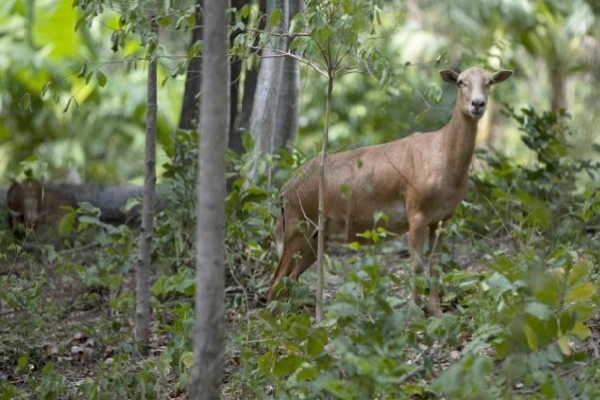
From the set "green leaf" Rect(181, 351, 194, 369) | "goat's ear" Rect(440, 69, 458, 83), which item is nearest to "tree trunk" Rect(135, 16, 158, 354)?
"green leaf" Rect(181, 351, 194, 369)

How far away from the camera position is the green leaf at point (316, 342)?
5.79 m

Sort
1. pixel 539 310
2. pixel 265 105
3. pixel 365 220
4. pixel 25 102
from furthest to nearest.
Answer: pixel 265 105, pixel 365 220, pixel 25 102, pixel 539 310

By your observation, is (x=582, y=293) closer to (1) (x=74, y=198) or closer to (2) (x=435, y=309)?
(2) (x=435, y=309)

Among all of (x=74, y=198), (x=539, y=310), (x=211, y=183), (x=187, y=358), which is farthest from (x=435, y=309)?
(x=74, y=198)

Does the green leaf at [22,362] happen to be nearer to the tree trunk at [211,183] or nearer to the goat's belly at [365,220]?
the tree trunk at [211,183]

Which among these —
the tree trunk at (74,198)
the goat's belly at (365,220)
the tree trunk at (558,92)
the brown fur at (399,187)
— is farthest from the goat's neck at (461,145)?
the tree trunk at (558,92)

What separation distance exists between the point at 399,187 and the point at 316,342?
9.67 ft

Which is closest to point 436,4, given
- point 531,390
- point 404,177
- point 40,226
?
point 40,226

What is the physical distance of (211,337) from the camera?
5.14 m

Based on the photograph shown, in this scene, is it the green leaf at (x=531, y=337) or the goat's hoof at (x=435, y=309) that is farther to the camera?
the goat's hoof at (x=435, y=309)

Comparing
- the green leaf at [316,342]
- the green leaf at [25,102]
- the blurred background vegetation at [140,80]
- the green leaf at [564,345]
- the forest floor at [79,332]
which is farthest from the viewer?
the blurred background vegetation at [140,80]

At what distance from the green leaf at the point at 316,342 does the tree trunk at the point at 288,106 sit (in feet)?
14.7

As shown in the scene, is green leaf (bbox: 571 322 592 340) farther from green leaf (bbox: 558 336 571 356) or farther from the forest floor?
the forest floor

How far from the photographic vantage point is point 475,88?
823 cm
